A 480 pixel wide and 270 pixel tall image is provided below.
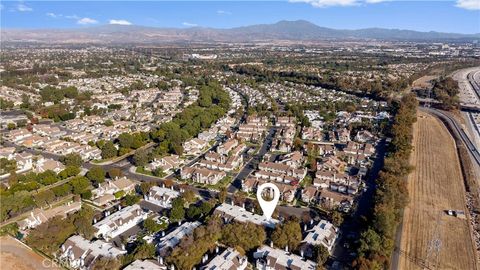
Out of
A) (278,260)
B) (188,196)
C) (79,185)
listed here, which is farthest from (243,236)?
(79,185)

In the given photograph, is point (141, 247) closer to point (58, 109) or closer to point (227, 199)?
point (227, 199)

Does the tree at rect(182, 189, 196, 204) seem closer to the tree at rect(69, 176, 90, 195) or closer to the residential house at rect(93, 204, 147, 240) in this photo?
the residential house at rect(93, 204, 147, 240)

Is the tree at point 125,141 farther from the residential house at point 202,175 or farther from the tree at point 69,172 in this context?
the residential house at point 202,175

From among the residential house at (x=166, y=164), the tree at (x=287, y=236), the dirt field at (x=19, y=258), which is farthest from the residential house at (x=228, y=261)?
the residential house at (x=166, y=164)

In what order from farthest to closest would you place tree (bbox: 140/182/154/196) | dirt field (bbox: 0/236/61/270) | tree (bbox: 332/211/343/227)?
1. tree (bbox: 140/182/154/196)
2. tree (bbox: 332/211/343/227)
3. dirt field (bbox: 0/236/61/270)

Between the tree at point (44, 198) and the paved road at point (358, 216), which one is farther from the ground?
the tree at point (44, 198)

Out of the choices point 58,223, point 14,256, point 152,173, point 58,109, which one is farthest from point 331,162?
point 58,109

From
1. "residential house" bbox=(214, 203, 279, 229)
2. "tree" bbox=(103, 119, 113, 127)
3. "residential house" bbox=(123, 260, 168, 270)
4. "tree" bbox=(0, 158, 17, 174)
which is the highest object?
"tree" bbox=(103, 119, 113, 127)

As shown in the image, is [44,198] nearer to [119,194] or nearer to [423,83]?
[119,194]

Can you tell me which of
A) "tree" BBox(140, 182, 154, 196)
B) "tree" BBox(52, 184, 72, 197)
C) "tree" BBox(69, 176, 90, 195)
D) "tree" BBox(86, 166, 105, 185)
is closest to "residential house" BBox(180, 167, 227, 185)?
"tree" BBox(140, 182, 154, 196)
